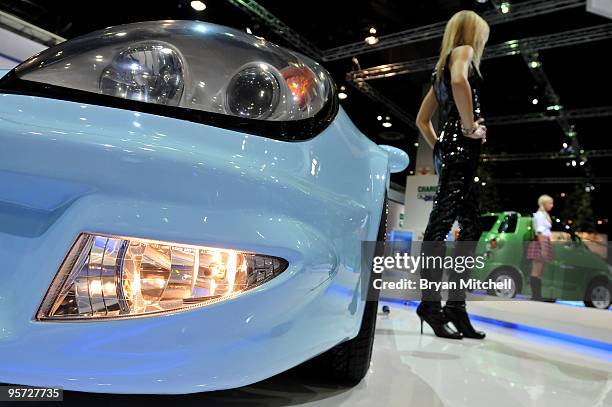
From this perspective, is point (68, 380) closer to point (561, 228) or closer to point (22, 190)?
point (22, 190)

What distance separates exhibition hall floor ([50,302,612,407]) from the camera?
1.15m

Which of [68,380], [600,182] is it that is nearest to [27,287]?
[68,380]

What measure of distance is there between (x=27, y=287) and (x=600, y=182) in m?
17.2

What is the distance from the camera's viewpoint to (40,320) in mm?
707

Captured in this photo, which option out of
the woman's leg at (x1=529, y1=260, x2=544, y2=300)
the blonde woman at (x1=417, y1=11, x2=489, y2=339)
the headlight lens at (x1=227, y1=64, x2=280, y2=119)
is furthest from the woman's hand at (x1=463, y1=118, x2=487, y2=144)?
the headlight lens at (x1=227, y1=64, x2=280, y2=119)

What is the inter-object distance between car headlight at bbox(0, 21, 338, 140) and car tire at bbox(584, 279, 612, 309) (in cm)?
366

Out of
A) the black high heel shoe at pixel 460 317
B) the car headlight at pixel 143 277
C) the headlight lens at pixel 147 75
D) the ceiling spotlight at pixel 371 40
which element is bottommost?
the black high heel shoe at pixel 460 317

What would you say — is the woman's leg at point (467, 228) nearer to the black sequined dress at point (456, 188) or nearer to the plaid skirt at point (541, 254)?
the black sequined dress at point (456, 188)

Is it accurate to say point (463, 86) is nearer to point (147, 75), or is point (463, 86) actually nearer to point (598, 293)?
point (147, 75)

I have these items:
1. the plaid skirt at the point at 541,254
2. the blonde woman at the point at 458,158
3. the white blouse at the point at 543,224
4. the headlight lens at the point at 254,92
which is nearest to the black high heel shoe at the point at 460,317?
the blonde woman at the point at 458,158

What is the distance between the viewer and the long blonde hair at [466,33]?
2.31 metres

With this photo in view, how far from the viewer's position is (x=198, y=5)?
6.02 metres

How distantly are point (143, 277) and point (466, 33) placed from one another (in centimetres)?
215

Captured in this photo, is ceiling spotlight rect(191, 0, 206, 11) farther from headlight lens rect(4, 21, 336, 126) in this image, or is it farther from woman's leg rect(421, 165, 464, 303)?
headlight lens rect(4, 21, 336, 126)
